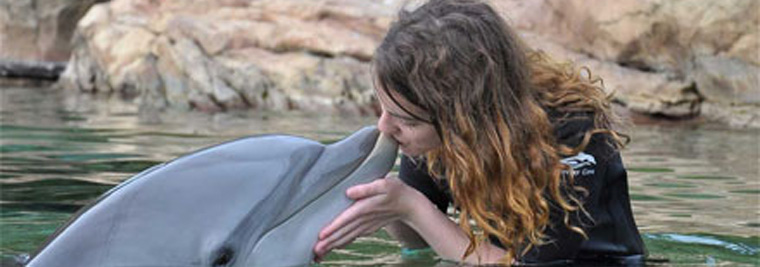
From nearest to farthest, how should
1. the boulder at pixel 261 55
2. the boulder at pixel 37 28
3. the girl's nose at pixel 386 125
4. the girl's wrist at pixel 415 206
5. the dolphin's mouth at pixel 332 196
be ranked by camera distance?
the dolphin's mouth at pixel 332 196 → the girl's nose at pixel 386 125 → the girl's wrist at pixel 415 206 → the boulder at pixel 261 55 → the boulder at pixel 37 28

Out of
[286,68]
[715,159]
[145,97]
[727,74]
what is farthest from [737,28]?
[145,97]

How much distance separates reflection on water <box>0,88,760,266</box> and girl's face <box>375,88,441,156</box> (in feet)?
2.38

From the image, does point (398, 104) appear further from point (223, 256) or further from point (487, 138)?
point (223, 256)

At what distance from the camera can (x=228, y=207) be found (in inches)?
126

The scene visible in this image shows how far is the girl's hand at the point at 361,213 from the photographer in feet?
11.3

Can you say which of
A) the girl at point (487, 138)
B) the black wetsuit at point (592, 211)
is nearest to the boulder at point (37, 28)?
the black wetsuit at point (592, 211)

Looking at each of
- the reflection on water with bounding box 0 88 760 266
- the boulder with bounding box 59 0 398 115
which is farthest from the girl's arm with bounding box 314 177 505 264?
the boulder with bounding box 59 0 398 115

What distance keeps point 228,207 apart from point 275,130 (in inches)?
283

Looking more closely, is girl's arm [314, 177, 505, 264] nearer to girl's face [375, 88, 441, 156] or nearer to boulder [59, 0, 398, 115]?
girl's face [375, 88, 441, 156]

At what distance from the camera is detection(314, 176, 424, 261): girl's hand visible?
343 cm

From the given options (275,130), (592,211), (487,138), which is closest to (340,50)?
(275,130)

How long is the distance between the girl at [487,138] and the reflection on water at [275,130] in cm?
51

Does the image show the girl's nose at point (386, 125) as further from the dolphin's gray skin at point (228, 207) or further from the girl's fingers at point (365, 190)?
the girl's fingers at point (365, 190)

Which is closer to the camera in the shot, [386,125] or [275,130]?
[386,125]
